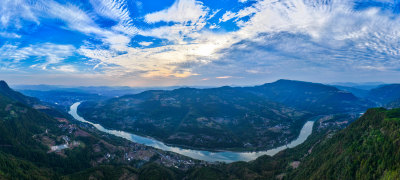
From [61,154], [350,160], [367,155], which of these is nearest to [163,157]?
[61,154]

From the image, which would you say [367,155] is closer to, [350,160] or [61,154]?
[350,160]

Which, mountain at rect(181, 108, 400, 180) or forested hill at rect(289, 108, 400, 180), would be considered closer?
forested hill at rect(289, 108, 400, 180)

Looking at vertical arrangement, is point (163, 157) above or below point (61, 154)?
below

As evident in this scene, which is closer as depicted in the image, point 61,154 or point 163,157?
point 61,154

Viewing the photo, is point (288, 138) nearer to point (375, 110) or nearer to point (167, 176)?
point (375, 110)

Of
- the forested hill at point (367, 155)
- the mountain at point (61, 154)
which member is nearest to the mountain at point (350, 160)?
the forested hill at point (367, 155)

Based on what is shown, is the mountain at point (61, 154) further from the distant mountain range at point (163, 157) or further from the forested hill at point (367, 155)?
the forested hill at point (367, 155)

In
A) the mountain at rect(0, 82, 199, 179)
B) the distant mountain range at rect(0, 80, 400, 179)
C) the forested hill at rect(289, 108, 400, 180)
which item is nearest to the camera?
the forested hill at rect(289, 108, 400, 180)

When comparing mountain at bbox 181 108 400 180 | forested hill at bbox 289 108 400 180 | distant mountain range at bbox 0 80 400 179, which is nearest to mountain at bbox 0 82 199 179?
distant mountain range at bbox 0 80 400 179

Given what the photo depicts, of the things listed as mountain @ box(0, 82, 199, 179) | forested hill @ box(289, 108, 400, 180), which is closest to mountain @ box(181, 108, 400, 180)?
forested hill @ box(289, 108, 400, 180)

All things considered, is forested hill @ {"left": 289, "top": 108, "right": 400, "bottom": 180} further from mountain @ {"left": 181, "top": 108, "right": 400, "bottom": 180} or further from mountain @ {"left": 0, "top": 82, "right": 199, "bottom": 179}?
mountain @ {"left": 0, "top": 82, "right": 199, "bottom": 179}

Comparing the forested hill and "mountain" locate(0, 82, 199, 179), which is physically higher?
the forested hill

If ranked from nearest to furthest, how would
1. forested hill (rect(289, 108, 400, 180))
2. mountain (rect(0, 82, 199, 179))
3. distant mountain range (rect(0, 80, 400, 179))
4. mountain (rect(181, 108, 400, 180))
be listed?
1. forested hill (rect(289, 108, 400, 180))
2. mountain (rect(181, 108, 400, 180))
3. distant mountain range (rect(0, 80, 400, 179))
4. mountain (rect(0, 82, 199, 179))
